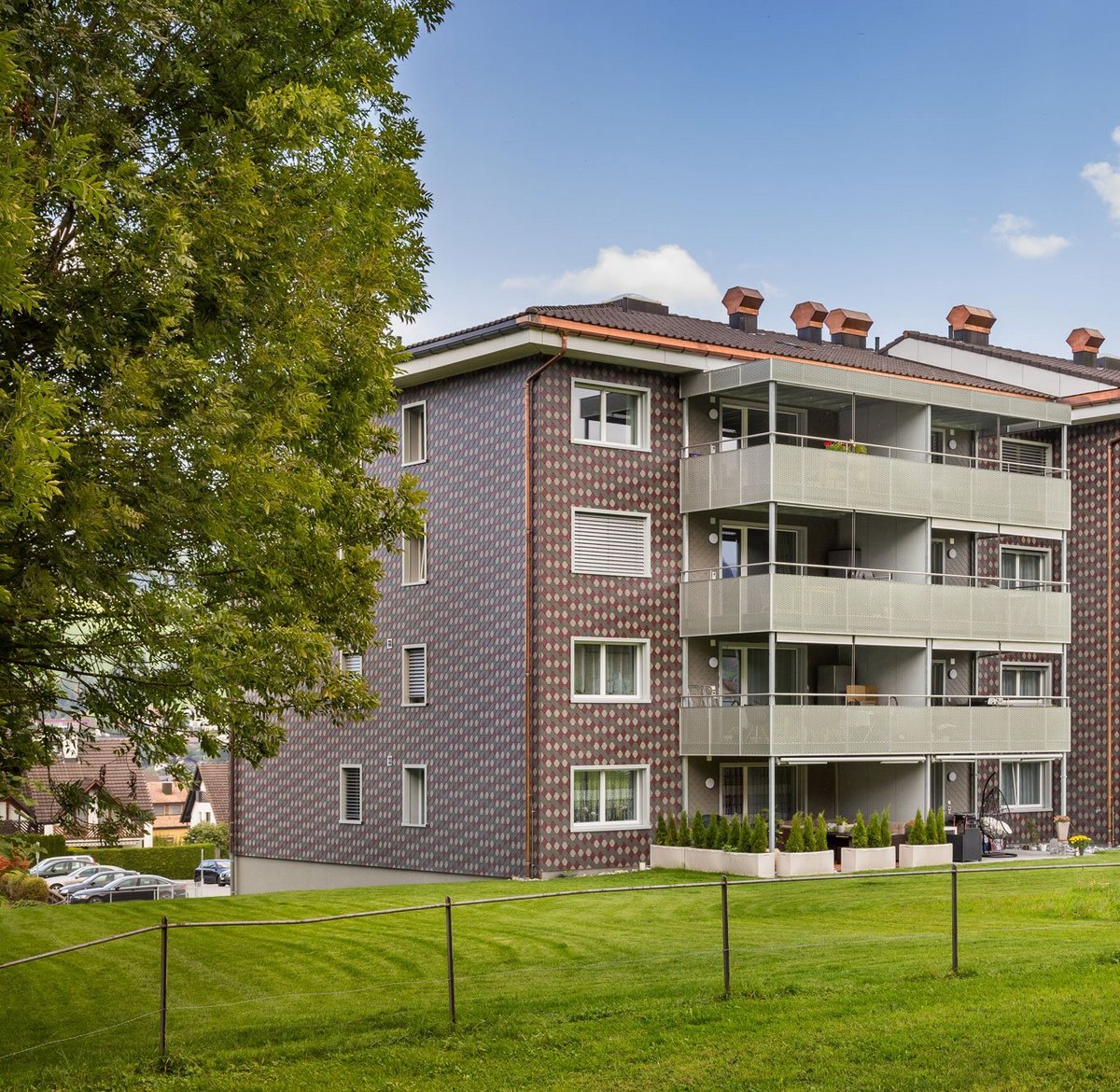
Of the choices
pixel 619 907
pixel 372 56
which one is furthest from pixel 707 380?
pixel 372 56

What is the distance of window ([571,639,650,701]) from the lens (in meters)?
29.2

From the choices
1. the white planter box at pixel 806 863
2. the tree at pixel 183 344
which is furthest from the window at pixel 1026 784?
the tree at pixel 183 344

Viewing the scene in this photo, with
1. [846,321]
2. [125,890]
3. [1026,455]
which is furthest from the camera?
[125,890]

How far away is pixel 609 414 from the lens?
29875 mm

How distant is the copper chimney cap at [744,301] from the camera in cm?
3803

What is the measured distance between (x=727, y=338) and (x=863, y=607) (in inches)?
263

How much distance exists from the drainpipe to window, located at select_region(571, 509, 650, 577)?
0.91 m

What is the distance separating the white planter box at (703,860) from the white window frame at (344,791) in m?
7.87

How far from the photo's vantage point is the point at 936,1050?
11227 mm

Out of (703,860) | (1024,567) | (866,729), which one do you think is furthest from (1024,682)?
(703,860)

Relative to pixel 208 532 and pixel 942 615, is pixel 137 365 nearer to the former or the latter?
pixel 208 532

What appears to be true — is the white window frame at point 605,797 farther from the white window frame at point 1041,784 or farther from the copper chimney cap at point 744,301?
the copper chimney cap at point 744,301

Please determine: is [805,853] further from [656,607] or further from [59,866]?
[59,866]

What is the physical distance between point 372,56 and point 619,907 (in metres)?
13.7
